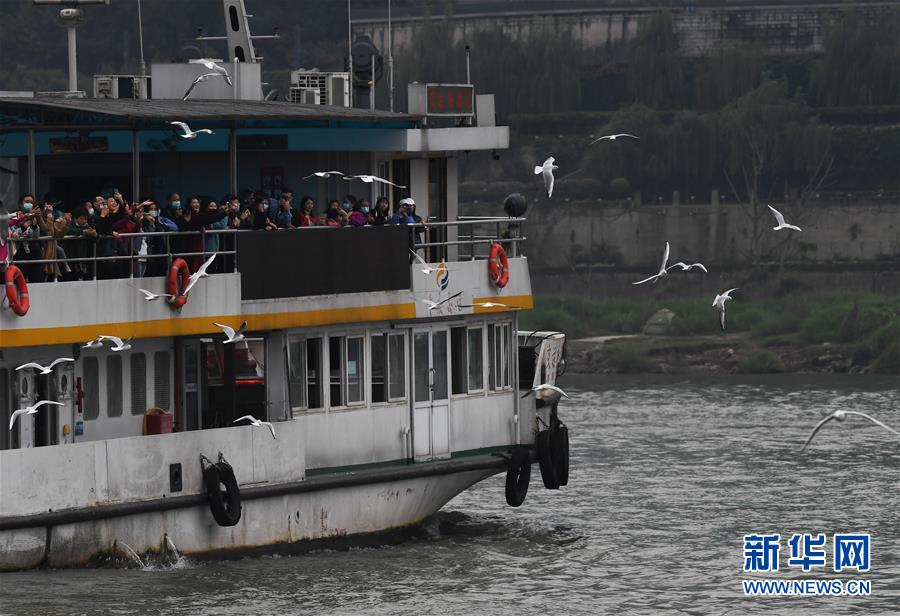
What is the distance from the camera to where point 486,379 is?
28812 mm

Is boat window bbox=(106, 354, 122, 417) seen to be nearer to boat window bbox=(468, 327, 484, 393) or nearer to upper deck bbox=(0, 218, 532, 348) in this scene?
upper deck bbox=(0, 218, 532, 348)

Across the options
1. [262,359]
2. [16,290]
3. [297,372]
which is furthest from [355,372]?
[16,290]

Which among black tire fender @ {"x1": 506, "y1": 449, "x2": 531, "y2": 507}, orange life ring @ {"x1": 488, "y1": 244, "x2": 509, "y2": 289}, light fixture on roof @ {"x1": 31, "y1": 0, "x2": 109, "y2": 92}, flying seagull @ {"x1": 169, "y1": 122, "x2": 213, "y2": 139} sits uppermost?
light fixture on roof @ {"x1": 31, "y1": 0, "x2": 109, "y2": 92}

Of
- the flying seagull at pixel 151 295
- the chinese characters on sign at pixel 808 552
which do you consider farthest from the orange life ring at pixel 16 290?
the chinese characters on sign at pixel 808 552

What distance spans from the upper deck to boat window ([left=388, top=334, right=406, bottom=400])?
0.40 m

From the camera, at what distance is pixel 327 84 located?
30703mm

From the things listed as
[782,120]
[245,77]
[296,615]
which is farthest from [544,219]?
[296,615]

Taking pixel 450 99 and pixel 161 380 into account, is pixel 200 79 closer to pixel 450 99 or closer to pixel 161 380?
pixel 450 99

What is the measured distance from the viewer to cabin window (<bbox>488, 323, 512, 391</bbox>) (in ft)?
95.2

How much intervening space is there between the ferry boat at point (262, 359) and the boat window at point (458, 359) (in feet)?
0.09

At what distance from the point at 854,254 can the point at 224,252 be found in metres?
63.0

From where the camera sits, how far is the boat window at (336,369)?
2697 centimetres

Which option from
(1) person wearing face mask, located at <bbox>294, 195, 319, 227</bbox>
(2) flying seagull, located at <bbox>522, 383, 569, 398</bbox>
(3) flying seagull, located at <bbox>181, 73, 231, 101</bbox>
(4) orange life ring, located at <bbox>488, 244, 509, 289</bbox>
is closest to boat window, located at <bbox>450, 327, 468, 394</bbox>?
(4) orange life ring, located at <bbox>488, 244, 509, 289</bbox>

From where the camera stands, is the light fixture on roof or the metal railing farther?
the light fixture on roof
